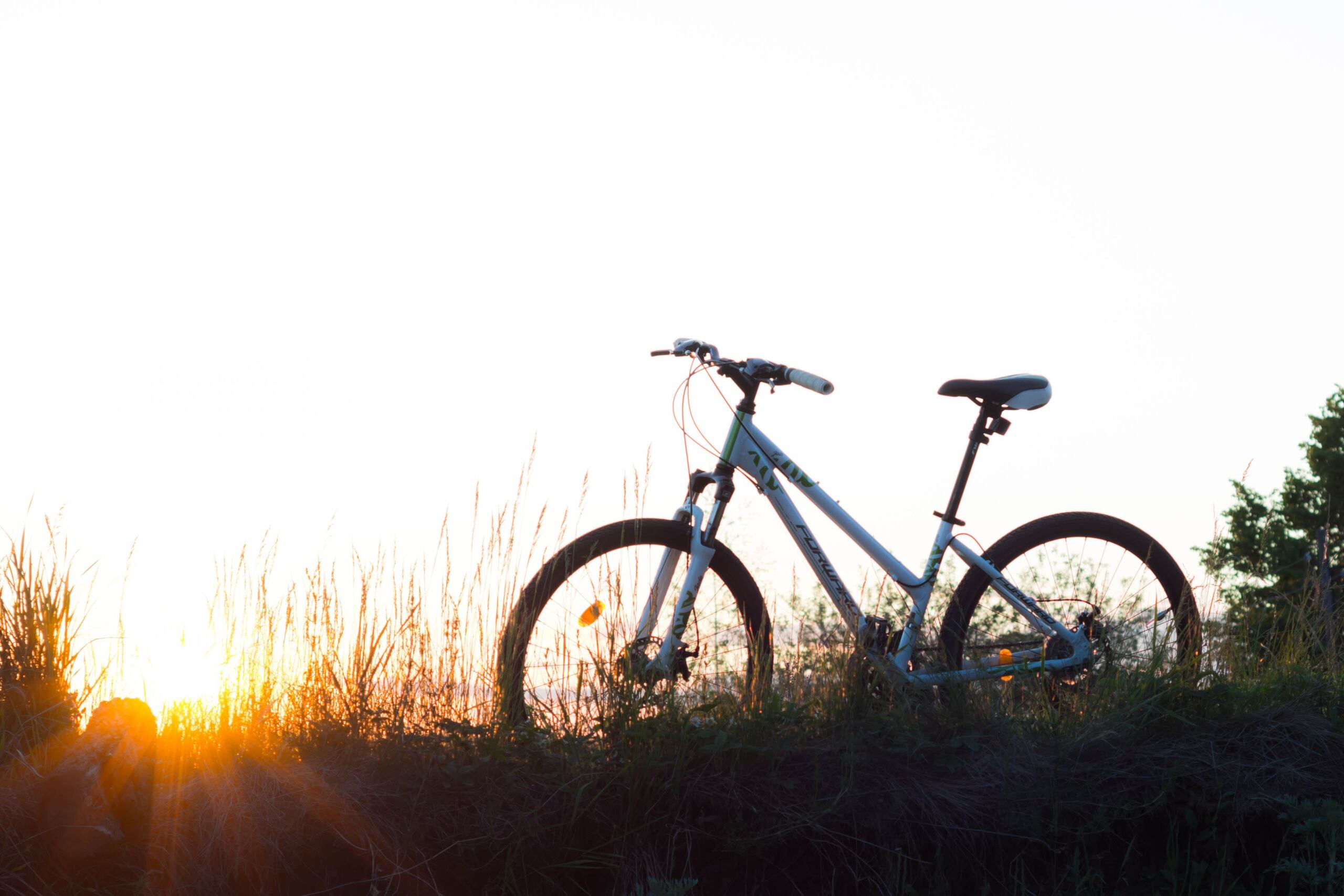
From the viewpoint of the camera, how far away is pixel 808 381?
3.39 metres

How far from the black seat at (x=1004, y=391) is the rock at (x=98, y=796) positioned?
2780 millimetres

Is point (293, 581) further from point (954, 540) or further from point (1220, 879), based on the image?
point (1220, 879)

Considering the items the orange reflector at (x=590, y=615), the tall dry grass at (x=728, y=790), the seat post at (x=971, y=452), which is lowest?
the tall dry grass at (x=728, y=790)

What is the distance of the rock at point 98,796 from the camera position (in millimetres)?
2607

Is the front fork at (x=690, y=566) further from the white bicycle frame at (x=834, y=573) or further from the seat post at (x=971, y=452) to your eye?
the seat post at (x=971, y=452)

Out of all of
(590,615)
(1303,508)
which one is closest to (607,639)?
(590,615)

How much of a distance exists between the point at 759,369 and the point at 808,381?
0.18m

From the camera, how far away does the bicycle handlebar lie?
11.1ft

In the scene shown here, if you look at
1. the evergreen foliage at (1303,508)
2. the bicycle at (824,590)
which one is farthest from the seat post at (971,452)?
the evergreen foliage at (1303,508)

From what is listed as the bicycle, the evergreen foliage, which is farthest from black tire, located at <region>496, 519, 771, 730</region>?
the evergreen foliage

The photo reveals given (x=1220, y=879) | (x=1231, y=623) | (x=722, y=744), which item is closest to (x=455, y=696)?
(x=722, y=744)

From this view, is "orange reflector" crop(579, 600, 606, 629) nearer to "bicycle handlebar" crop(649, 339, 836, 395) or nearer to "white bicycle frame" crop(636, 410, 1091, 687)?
"white bicycle frame" crop(636, 410, 1091, 687)

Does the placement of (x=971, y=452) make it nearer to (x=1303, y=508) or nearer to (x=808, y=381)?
(x=808, y=381)

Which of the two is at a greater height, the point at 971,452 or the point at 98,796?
the point at 971,452
